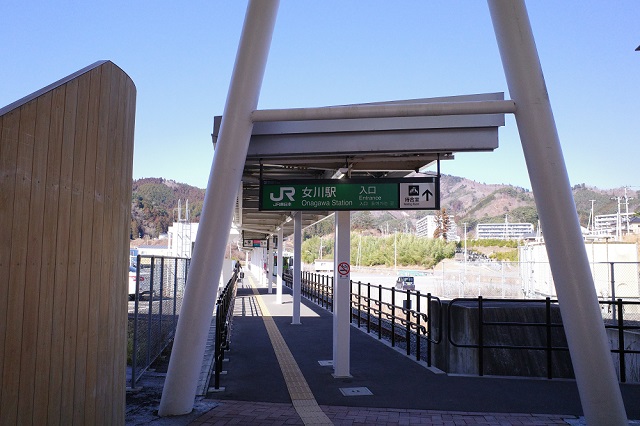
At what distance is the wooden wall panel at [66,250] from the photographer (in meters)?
3.10

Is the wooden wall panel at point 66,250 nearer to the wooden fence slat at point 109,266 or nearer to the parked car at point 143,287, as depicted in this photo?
the wooden fence slat at point 109,266

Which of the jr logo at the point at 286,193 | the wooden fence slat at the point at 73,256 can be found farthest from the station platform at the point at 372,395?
the jr logo at the point at 286,193

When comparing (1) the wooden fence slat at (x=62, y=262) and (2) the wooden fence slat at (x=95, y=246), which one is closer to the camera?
(1) the wooden fence slat at (x=62, y=262)

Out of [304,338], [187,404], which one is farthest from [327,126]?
[304,338]

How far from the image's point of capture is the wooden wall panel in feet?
10.2

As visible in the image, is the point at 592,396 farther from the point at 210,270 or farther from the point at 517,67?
the point at 210,270

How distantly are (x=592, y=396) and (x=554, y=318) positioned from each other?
3123 mm

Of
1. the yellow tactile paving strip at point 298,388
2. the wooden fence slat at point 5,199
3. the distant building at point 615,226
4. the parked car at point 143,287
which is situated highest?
the distant building at point 615,226

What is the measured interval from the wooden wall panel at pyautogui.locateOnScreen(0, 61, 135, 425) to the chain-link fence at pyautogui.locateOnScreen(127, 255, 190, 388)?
7.21ft

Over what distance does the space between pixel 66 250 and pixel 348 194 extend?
14.7 ft

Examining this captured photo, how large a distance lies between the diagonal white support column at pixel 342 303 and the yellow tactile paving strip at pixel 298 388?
60cm

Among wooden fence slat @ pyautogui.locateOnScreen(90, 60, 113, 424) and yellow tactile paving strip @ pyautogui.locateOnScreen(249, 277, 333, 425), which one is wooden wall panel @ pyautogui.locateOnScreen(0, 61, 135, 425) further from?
yellow tactile paving strip @ pyautogui.locateOnScreen(249, 277, 333, 425)

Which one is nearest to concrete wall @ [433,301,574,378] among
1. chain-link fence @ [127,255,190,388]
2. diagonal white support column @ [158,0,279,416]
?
diagonal white support column @ [158,0,279,416]

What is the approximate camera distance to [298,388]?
293 inches
